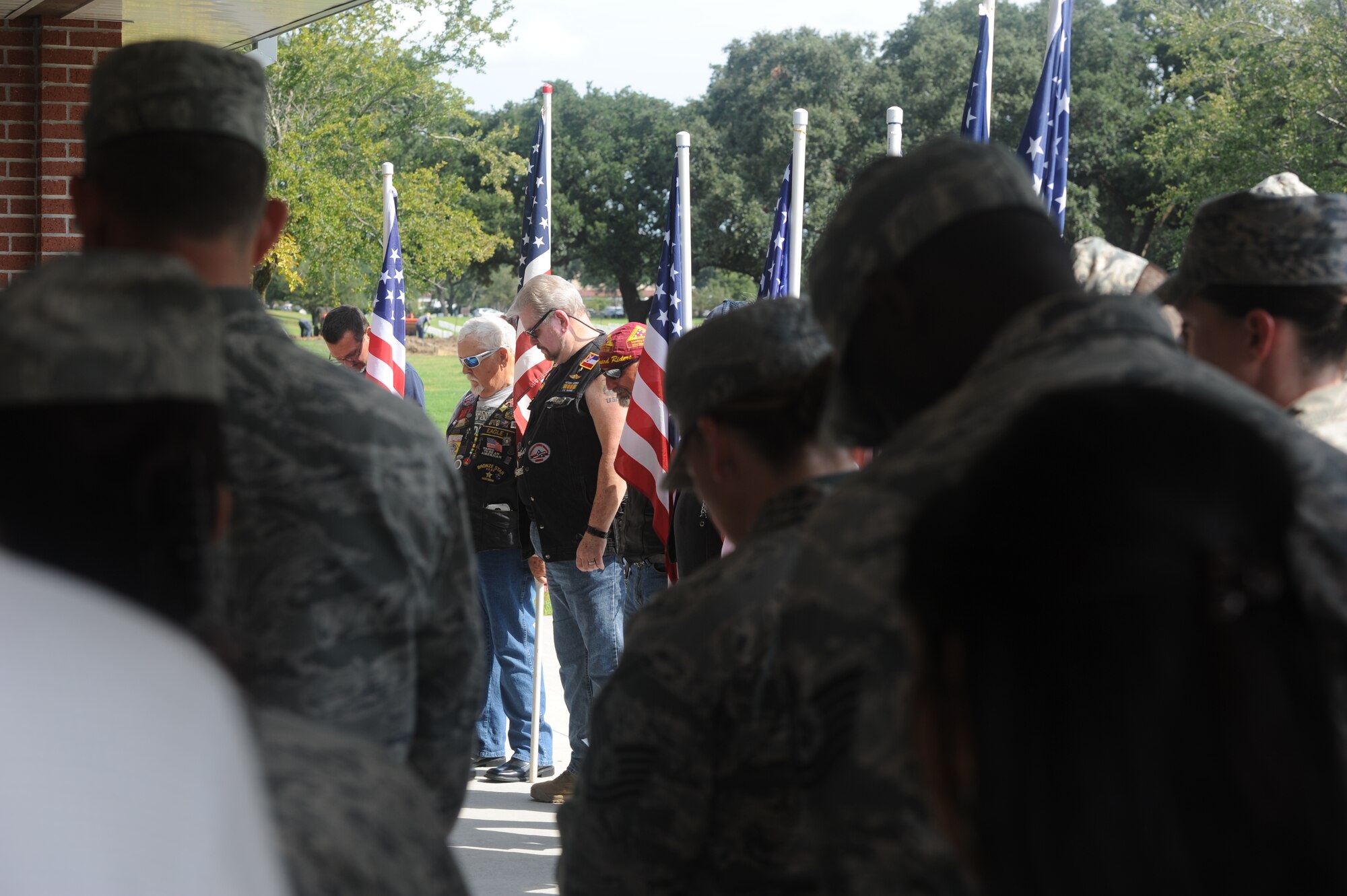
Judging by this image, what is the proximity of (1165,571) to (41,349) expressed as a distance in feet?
2.54

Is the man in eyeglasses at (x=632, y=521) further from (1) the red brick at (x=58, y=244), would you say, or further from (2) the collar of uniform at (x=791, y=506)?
(2) the collar of uniform at (x=791, y=506)

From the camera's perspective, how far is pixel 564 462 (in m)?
5.45

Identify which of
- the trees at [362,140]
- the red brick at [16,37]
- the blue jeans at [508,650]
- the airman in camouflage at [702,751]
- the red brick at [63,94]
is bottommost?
the blue jeans at [508,650]

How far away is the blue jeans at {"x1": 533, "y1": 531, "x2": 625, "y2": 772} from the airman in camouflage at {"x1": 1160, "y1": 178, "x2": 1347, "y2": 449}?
337 centimetres

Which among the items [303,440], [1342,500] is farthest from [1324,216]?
[303,440]

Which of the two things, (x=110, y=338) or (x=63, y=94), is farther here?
(x=63, y=94)

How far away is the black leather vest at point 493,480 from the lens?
236 inches

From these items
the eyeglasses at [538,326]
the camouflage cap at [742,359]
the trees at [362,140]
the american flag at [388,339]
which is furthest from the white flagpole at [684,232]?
the trees at [362,140]

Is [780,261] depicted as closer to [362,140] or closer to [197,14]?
[197,14]

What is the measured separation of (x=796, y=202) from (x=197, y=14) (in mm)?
3088

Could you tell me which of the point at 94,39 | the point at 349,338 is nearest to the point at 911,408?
the point at 94,39

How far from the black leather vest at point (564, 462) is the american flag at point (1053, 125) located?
195cm

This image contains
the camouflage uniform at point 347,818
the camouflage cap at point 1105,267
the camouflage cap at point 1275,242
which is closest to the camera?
the camouflage uniform at point 347,818

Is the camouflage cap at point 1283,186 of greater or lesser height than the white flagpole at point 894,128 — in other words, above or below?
below
